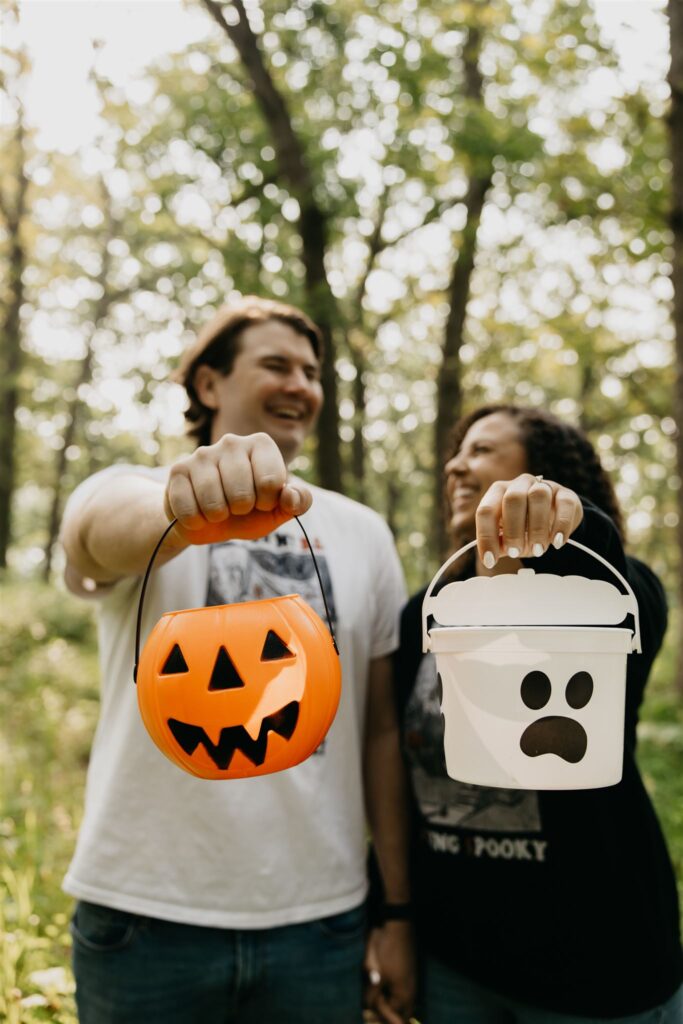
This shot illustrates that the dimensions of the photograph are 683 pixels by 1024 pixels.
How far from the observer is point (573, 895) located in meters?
1.67

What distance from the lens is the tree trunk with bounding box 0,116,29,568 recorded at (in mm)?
13977

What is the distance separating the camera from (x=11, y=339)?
14.4 m

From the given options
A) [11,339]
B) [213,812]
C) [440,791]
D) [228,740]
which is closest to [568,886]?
[440,791]

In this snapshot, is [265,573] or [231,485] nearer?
[231,485]

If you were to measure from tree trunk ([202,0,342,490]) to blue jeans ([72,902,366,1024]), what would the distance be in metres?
4.62

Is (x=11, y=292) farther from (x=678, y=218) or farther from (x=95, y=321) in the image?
(x=678, y=218)

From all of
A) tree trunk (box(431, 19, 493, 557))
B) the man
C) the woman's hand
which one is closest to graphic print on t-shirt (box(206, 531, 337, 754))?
the man

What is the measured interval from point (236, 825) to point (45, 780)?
433 cm

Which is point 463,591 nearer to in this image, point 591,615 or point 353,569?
point 591,615

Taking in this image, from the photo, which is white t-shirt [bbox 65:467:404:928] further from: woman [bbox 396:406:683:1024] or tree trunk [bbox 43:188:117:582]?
tree trunk [bbox 43:188:117:582]

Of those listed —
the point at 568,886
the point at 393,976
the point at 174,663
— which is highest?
the point at 174,663

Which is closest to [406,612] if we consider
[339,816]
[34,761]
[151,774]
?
[339,816]

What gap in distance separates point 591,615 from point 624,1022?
95cm

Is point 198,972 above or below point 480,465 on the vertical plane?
below
